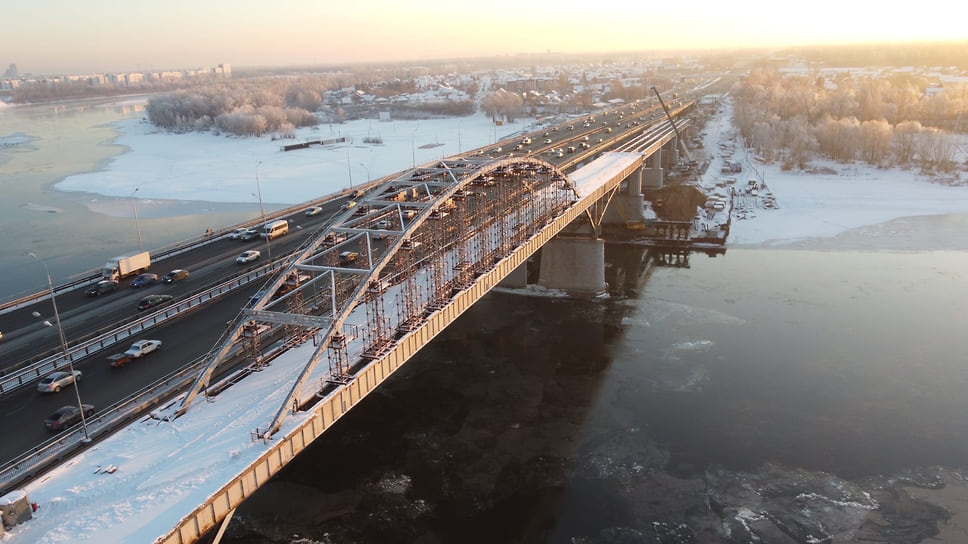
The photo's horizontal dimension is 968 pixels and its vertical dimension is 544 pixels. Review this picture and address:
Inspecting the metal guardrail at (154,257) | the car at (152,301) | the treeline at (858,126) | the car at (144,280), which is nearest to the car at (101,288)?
the car at (144,280)

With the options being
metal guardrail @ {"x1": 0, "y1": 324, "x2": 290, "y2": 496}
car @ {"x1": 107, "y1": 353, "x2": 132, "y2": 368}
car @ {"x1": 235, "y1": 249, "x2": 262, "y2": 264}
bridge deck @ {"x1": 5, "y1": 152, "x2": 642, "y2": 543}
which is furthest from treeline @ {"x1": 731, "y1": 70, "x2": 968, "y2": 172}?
bridge deck @ {"x1": 5, "y1": 152, "x2": 642, "y2": 543}

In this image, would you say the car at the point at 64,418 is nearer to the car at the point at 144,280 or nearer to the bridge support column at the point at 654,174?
the car at the point at 144,280

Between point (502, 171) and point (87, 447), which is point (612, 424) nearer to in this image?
point (502, 171)

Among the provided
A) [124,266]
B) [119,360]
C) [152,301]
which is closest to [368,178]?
[124,266]

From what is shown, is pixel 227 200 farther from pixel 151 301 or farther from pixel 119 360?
pixel 119 360

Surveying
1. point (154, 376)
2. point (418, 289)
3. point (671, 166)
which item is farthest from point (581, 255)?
point (671, 166)

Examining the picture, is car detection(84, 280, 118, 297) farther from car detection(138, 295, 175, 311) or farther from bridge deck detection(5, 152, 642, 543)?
bridge deck detection(5, 152, 642, 543)
